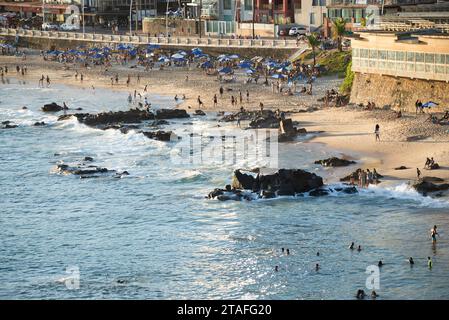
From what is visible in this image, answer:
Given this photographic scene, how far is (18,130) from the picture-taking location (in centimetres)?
8650

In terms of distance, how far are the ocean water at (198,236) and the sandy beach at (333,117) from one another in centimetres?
264

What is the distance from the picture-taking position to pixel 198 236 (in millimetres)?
52844

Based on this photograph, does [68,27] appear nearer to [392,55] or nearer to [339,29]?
[339,29]

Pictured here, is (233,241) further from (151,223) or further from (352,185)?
(352,185)

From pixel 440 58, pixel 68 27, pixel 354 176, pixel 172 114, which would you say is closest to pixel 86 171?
pixel 354 176

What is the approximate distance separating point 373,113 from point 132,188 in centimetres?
2097

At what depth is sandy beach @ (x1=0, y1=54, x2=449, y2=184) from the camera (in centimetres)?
6350

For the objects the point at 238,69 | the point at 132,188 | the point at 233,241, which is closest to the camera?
the point at 233,241

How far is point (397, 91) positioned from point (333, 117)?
5.15m

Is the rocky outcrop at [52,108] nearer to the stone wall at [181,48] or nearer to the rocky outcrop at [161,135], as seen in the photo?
the rocky outcrop at [161,135]

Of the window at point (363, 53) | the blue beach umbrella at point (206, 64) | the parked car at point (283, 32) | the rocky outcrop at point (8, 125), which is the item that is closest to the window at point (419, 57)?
the window at point (363, 53)

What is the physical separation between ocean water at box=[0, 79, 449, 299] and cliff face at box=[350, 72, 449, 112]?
29.6 ft

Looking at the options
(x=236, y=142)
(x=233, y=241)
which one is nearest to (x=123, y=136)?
(x=236, y=142)

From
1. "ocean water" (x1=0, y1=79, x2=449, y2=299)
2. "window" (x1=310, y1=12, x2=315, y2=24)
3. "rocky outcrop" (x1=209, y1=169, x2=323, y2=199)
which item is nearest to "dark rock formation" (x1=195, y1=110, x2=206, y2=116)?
"ocean water" (x1=0, y1=79, x2=449, y2=299)
